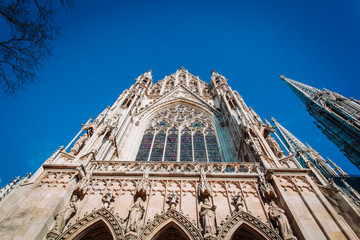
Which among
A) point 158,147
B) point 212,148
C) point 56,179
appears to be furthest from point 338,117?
point 56,179

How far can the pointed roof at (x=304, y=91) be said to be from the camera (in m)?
37.0

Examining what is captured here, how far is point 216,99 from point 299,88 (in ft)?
111

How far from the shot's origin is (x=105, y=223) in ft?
20.3

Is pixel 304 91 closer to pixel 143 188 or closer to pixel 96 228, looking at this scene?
pixel 143 188

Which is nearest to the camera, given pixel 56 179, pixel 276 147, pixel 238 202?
pixel 238 202

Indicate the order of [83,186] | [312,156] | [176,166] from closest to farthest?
1. [83,186]
2. [176,166]
3. [312,156]

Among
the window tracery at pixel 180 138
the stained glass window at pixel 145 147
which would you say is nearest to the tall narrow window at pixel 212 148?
the window tracery at pixel 180 138

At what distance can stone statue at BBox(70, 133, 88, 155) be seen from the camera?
895 centimetres

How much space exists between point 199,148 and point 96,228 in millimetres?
6460

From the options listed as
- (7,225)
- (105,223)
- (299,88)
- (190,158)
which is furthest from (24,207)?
(299,88)

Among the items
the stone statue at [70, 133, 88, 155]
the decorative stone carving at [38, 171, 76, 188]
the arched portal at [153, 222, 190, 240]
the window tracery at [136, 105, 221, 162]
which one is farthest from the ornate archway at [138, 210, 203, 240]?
the stone statue at [70, 133, 88, 155]

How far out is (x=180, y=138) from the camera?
497 inches

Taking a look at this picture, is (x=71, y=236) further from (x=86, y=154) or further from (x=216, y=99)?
(x=216, y=99)

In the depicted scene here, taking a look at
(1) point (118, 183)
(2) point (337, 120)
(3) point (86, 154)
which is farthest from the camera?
(2) point (337, 120)
